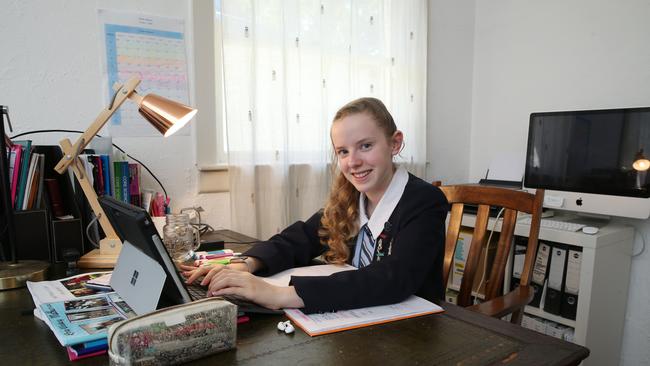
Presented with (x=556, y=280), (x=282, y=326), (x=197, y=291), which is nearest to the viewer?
(x=282, y=326)

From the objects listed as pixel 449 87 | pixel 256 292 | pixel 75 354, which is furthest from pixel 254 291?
pixel 449 87

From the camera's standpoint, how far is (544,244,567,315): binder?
1.76m

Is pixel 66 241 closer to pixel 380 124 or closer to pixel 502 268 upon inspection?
pixel 380 124

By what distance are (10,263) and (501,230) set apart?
4.29ft

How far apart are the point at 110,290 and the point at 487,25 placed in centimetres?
254

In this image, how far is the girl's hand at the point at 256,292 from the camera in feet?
2.38

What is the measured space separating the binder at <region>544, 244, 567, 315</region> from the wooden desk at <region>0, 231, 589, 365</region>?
1.27 metres

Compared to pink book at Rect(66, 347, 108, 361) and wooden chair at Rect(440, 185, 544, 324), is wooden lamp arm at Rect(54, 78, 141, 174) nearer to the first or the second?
pink book at Rect(66, 347, 108, 361)

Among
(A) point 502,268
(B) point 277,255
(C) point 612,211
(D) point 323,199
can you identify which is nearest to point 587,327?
(C) point 612,211

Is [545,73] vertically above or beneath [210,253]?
above

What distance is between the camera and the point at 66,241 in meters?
1.11

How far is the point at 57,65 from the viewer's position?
140 centimetres

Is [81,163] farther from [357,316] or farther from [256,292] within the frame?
[357,316]

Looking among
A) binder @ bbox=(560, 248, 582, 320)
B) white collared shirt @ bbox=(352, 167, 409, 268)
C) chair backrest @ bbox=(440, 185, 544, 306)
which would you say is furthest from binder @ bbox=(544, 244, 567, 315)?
white collared shirt @ bbox=(352, 167, 409, 268)
